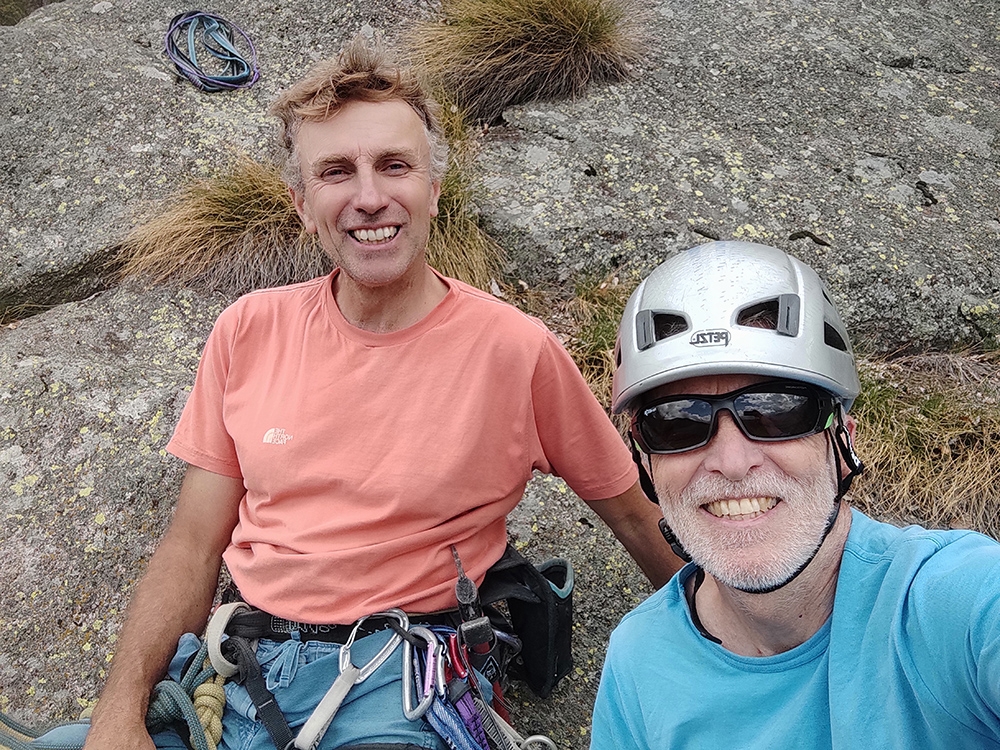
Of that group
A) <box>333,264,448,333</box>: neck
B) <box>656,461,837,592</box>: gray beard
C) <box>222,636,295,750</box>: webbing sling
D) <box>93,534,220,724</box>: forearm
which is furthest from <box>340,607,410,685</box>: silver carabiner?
<box>656,461,837,592</box>: gray beard

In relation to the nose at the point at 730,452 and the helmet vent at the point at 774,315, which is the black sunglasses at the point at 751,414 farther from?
the helmet vent at the point at 774,315

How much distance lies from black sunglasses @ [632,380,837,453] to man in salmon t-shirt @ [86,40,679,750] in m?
0.91

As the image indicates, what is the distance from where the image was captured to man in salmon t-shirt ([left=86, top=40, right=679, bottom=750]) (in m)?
2.56

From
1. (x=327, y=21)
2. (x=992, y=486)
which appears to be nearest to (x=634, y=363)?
(x=992, y=486)

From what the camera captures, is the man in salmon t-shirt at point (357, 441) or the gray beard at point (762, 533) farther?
the man in salmon t-shirt at point (357, 441)

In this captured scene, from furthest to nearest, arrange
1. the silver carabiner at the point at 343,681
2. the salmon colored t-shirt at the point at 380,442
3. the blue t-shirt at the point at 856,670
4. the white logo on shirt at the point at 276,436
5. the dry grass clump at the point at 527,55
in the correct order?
the dry grass clump at the point at 527,55, the white logo on shirt at the point at 276,436, the salmon colored t-shirt at the point at 380,442, the silver carabiner at the point at 343,681, the blue t-shirt at the point at 856,670

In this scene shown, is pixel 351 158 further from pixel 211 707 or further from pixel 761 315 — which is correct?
pixel 211 707

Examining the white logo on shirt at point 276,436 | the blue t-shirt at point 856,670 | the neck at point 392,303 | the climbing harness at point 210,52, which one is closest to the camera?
the blue t-shirt at point 856,670

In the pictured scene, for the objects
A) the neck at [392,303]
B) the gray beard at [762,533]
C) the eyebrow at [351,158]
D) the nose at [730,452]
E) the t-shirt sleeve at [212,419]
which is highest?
the eyebrow at [351,158]

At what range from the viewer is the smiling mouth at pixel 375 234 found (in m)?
2.81

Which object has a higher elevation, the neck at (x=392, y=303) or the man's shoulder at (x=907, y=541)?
the man's shoulder at (x=907, y=541)

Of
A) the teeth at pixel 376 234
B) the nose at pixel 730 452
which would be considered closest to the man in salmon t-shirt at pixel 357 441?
the teeth at pixel 376 234

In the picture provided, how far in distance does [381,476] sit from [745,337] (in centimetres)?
124

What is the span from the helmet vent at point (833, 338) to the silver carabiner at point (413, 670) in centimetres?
142
